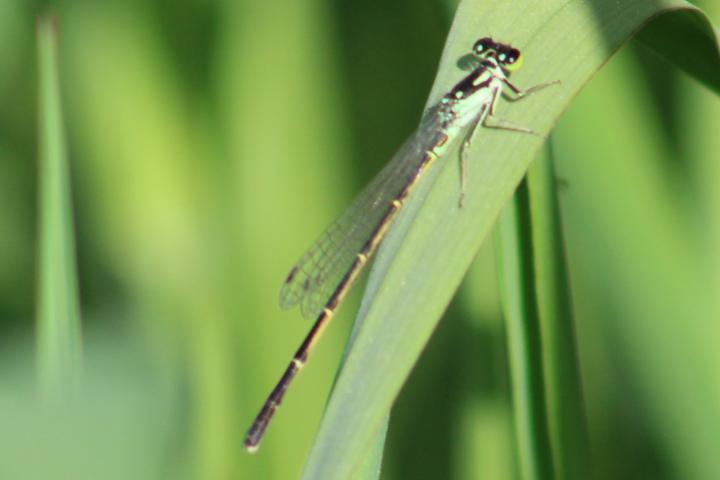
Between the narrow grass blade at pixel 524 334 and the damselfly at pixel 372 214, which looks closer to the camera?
the narrow grass blade at pixel 524 334

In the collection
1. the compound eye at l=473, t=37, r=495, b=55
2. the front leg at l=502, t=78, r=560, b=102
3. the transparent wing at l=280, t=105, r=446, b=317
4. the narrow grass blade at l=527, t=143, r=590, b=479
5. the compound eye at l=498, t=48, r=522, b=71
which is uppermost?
the compound eye at l=473, t=37, r=495, b=55

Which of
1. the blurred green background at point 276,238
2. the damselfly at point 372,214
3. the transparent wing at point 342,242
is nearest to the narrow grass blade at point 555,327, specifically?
the damselfly at point 372,214

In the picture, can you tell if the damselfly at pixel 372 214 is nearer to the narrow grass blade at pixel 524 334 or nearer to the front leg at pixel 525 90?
the front leg at pixel 525 90

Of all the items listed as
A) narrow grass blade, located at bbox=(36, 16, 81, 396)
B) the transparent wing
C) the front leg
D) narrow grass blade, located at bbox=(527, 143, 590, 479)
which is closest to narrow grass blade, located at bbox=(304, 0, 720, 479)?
the front leg

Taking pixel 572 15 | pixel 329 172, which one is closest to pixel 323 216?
pixel 329 172

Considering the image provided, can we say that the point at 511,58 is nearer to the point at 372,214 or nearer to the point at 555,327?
the point at 555,327

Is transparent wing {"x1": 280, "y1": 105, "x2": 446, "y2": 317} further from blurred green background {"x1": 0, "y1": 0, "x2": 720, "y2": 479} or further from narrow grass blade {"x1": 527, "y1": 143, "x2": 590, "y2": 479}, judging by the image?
narrow grass blade {"x1": 527, "y1": 143, "x2": 590, "y2": 479}
